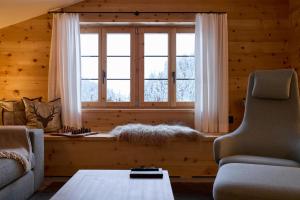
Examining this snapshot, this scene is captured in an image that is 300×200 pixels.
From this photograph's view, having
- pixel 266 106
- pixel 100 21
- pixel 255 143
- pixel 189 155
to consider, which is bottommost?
pixel 189 155

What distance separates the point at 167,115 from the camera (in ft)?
14.3

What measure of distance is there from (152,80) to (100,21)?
3.18 feet

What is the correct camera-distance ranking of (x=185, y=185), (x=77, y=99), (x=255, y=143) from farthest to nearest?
(x=77, y=99)
(x=185, y=185)
(x=255, y=143)

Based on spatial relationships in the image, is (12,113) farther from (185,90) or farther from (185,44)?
(185,44)

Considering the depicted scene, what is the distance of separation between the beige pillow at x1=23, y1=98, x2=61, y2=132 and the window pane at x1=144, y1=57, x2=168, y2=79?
1182mm

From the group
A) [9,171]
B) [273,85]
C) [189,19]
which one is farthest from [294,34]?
[9,171]

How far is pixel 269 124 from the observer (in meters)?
2.95

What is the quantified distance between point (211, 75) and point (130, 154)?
4.52 feet

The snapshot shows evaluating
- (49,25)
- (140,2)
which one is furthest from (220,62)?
(49,25)

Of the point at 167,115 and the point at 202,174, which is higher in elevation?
the point at 167,115

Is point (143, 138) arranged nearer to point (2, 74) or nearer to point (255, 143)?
point (255, 143)

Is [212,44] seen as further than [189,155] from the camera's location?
Yes

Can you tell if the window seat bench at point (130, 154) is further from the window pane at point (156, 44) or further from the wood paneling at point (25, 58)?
the window pane at point (156, 44)

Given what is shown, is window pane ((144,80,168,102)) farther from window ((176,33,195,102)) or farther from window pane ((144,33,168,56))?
window pane ((144,33,168,56))
